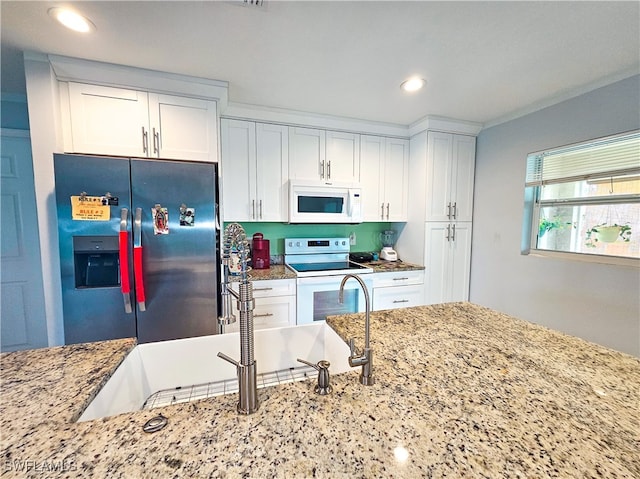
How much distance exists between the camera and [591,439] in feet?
1.87

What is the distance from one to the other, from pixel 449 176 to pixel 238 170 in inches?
A: 86.2

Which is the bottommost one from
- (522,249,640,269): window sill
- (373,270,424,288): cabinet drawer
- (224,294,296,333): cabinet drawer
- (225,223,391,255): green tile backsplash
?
(224,294,296,333): cabinet drawer

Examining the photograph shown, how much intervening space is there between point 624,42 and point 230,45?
2302mm

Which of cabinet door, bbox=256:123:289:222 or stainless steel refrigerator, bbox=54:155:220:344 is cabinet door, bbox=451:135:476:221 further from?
stainless steel refrigerator, bbox=54:155:220:344

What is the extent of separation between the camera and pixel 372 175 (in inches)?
113

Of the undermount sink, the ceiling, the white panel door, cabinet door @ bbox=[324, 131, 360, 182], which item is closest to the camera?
the undermount sink

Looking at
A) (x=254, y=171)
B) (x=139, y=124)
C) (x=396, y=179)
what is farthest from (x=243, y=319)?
(x=396, y=179)

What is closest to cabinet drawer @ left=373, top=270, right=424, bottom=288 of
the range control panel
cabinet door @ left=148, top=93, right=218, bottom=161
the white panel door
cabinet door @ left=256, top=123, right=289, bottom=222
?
the range control panel

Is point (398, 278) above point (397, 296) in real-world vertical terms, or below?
above

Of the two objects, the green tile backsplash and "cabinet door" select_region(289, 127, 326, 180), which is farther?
the green tile backsplash

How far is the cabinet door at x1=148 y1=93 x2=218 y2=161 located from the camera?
6.34ft

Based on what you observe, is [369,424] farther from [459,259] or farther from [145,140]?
[459,259]

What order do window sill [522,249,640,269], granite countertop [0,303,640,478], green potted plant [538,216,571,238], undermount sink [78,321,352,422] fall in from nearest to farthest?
granite countertop [0,303,640,478] < undermount sink [78,321,352,422] < window sill [522,249,640,269] < green potted plant [538,216,571,238]

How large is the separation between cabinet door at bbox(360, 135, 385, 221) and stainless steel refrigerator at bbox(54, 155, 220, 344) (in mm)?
1614
